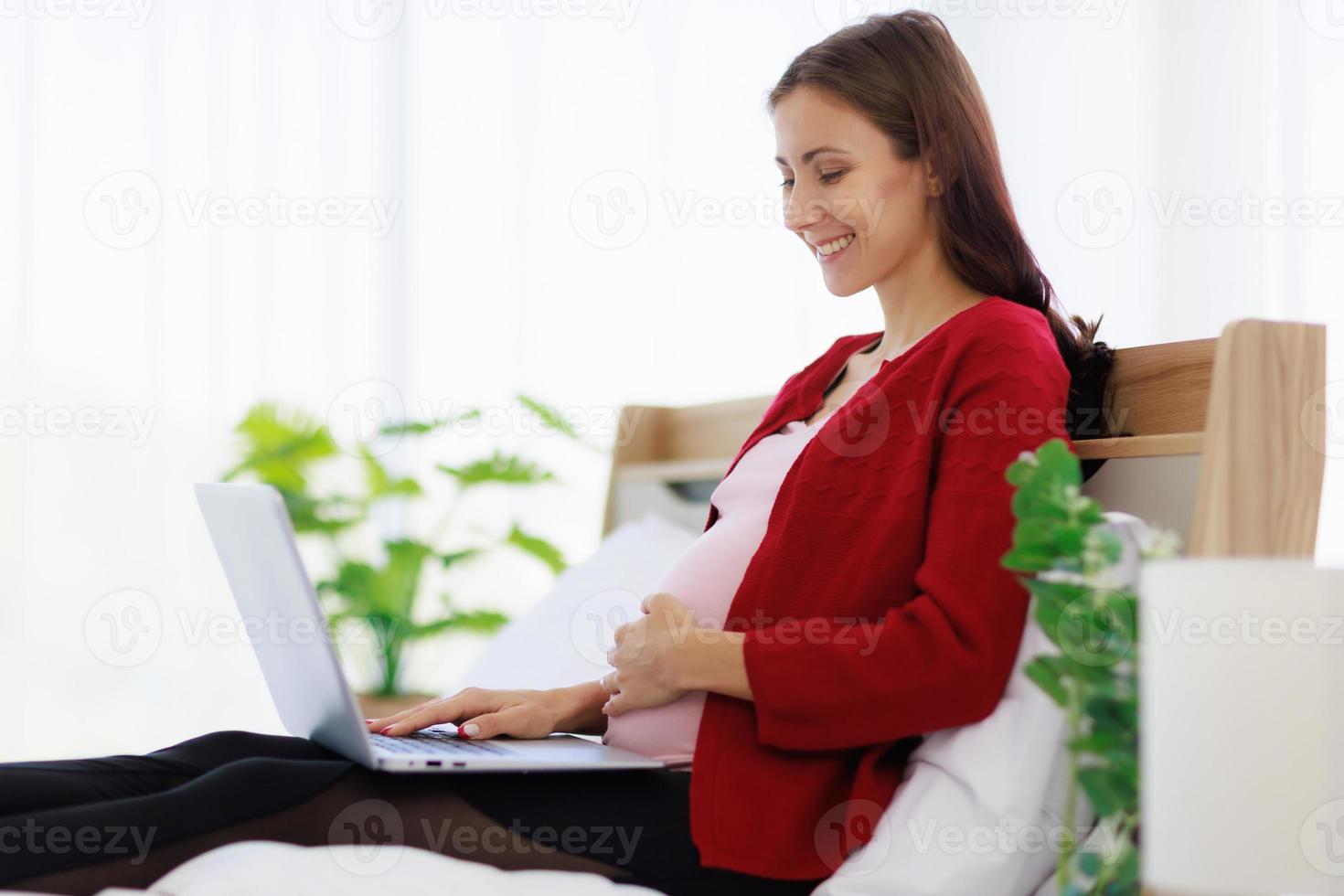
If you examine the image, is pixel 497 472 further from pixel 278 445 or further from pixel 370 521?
pixel 278 445

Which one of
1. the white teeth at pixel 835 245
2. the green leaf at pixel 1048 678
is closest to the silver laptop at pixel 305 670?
the green leaf at pixel 1048 678

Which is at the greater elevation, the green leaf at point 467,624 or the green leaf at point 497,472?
the green leaf at point 497,472

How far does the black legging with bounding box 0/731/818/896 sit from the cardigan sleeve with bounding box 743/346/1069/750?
15 cm

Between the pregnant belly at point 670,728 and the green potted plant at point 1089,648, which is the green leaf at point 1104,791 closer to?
the green potted plant at point 1089,648

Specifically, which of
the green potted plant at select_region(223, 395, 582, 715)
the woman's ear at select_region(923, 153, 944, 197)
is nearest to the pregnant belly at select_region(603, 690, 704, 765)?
the woman's ear at select_region(923, 153, 944, 197)

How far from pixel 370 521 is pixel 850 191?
1984 millimetres

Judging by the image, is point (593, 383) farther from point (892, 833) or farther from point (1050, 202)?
point (892, 833)

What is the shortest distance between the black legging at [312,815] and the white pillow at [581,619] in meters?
0.65

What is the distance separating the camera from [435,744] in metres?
1.22

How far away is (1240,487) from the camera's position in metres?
1.07

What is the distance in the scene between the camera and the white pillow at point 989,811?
1098mm

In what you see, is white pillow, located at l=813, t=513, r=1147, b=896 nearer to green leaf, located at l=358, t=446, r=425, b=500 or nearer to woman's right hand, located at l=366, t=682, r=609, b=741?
woman's right hand, located at l=366, t=682, r=609, b=741

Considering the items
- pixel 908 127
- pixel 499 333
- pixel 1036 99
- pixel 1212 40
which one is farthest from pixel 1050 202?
pixel 908 127

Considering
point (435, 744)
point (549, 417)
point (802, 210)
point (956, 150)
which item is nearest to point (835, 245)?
point (802, 210)
